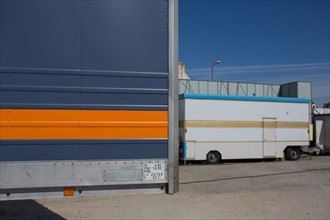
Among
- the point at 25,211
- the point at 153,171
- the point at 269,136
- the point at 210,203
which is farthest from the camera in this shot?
the point at 269,136

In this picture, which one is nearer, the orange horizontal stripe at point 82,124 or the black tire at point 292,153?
the orange horizontal stripe at point 82,124

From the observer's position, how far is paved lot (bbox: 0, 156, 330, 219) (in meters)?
7.79

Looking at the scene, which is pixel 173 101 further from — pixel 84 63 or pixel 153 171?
pixel 84 63

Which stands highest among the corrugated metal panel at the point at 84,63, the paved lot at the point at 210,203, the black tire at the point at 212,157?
the corrugated metal panel at the point at 84,63

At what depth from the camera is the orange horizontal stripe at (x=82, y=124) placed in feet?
10.8

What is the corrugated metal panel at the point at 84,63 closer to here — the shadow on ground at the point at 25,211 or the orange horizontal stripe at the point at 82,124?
the orange horizontal stripe at the point at 82,124

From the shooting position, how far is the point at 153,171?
11.7 feet

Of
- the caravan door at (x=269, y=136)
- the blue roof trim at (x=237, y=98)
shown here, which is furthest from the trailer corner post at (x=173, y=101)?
the caravan door at (x=269, y=136)

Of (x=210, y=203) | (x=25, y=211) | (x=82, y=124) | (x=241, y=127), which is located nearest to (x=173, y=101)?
(x=82, y=124)

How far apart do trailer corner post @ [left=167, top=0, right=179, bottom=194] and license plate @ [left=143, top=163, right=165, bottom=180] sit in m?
0.08

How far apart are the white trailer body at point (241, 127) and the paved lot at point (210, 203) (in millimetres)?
4425

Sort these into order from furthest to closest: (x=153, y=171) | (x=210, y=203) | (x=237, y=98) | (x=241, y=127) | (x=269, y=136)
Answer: (x=269, y=136) → (x=241, y=127) → (x=237, y=98) → (x=210, y=203) → (x=153, y=171)

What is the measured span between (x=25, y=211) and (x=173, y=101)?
228 inches

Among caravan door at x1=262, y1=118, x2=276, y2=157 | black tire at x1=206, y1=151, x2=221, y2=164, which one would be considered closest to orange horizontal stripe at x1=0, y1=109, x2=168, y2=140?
black tire at x1=206, y1=151, x2=221, y2=164
